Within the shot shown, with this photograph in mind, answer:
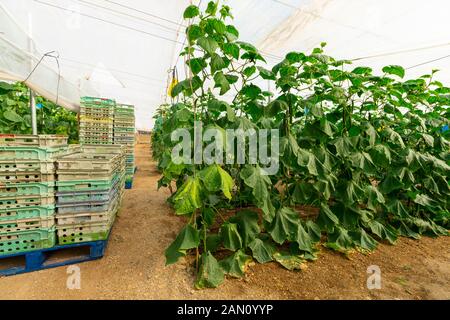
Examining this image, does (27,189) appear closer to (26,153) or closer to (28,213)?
(28,213)

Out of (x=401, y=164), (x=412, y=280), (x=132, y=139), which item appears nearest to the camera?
(x=412, y=280)

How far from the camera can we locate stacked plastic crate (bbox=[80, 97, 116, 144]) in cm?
504

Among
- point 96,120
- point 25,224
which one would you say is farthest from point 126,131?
point 25,224

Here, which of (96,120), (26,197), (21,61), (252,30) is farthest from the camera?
(252,30)

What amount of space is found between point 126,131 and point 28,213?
371cm

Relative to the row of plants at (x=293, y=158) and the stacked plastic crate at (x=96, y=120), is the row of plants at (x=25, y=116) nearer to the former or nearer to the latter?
the stacked plastic crate at (x=96, y=120)

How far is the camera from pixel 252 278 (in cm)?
232

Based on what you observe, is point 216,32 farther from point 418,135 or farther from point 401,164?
point 418,135

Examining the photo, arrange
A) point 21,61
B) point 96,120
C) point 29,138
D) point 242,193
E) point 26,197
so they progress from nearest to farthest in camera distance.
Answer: point 26,197 → point 29,138 → point 21,61 → point 242,193 → point 96,120

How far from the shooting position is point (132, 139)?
229 inches

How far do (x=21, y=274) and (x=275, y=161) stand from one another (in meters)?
2.73

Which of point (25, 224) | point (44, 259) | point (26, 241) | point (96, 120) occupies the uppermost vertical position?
point (96, 120)

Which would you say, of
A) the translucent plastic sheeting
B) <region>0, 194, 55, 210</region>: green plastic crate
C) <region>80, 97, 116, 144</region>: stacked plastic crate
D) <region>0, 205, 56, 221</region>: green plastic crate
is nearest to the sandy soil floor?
<region>0, 205, 56, 221</region>: green plastic crate

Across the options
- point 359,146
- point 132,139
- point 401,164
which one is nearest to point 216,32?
point 359,146
